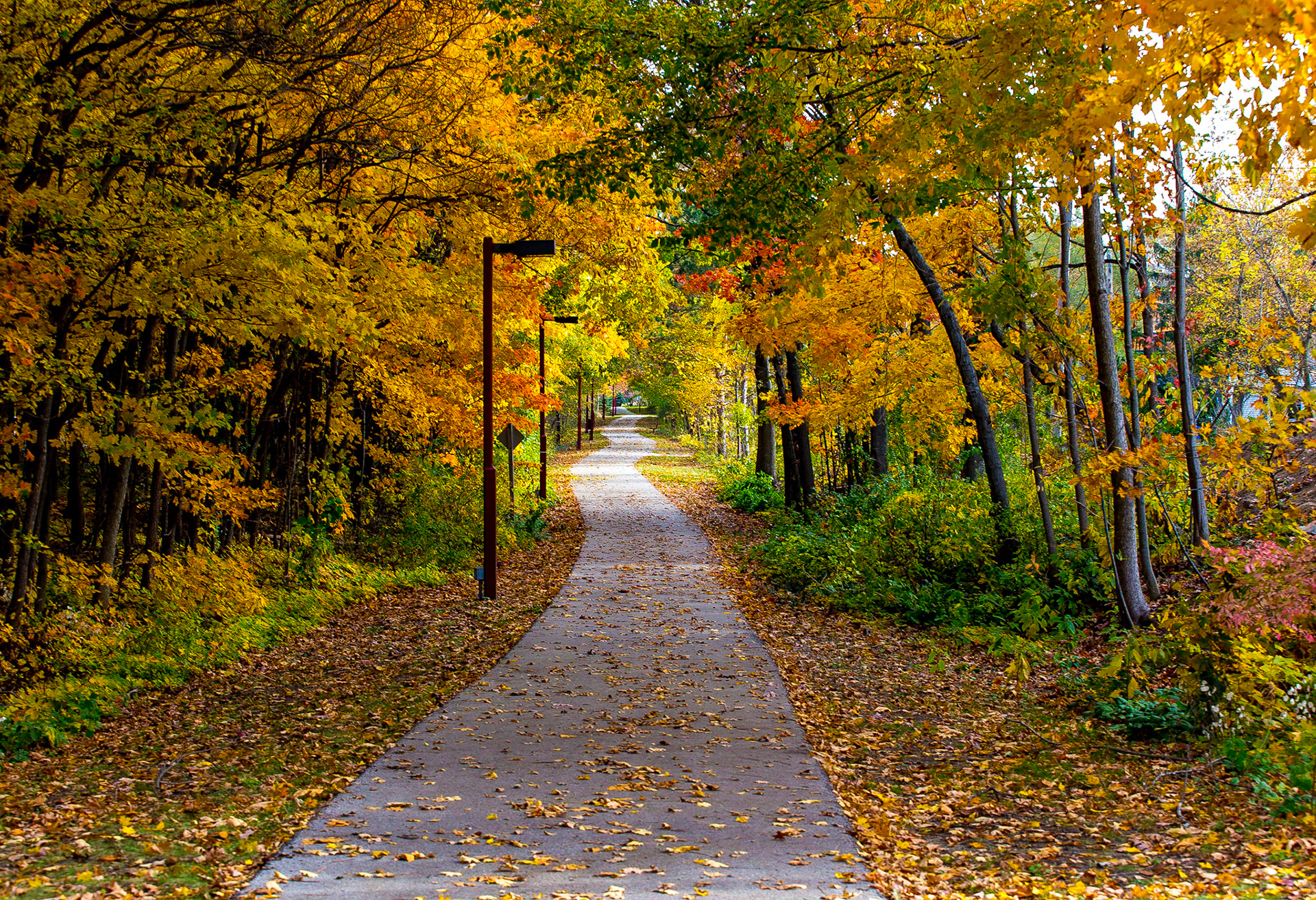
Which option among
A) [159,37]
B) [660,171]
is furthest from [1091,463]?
[159,37]

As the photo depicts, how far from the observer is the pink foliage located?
598 centimetres

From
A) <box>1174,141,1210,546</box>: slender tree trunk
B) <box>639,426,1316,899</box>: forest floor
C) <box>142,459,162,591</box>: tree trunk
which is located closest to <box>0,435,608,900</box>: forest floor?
<box>142,459,162,591</box>: tree trunk

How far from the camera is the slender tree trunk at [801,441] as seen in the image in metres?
19.4

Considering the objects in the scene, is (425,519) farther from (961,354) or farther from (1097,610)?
(1097,610)

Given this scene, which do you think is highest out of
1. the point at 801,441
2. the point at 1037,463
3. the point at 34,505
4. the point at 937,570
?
the point at 801,441

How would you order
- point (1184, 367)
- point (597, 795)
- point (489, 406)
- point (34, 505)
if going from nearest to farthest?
1. point (597, 795)
2. point (1184, 367)
3. point (34, 505)
4. point (489, 406)

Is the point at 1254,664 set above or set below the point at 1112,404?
below

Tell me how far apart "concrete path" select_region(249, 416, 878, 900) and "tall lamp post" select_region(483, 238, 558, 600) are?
2.77 m

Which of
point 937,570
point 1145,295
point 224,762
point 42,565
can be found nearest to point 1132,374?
point 1145,295

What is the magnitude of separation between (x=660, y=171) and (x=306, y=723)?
5436 mm

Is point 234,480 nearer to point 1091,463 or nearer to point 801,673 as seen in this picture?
point 801,673

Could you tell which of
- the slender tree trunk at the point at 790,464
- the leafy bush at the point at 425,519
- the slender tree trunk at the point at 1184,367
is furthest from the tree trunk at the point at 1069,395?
the slender tree trunk at the point at 790,464

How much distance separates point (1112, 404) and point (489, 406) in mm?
7719

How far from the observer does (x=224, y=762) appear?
651cm
